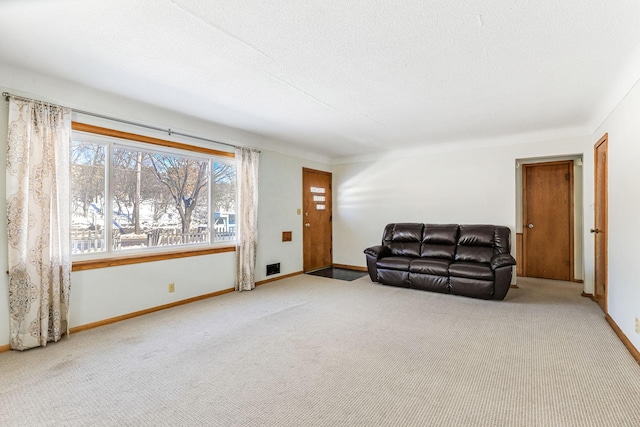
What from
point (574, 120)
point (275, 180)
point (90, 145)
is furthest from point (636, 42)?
point (90, 145)

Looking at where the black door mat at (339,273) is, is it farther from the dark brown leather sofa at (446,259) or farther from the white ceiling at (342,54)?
the white ceiling at (342,54)

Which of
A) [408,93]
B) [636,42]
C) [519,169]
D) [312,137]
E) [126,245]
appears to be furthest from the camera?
[519,169]

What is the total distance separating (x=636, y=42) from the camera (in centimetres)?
215

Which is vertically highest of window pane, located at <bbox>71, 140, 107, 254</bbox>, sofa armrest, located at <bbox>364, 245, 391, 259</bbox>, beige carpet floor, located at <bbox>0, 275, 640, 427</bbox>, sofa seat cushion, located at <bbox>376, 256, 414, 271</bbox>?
window pane, located at <bbox>71, 140, 107, 254</bbox>

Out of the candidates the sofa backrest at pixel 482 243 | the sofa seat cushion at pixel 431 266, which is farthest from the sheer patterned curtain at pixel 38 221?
the sofa backrest at pixel 482 243

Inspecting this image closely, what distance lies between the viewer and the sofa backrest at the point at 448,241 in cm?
461

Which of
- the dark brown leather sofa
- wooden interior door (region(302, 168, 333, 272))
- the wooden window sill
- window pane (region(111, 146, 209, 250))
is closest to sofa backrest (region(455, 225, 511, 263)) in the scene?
the dark brown leather sofa

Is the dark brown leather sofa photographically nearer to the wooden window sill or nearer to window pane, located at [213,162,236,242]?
window pane, located at [213,162,236,242]

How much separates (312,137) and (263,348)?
3.34 meters

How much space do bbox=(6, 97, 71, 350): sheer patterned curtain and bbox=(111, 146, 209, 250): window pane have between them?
56cm

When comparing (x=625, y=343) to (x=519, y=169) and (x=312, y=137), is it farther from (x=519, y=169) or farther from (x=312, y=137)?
Answer: (x=312, y=137)

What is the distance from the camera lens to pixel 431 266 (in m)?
4.45

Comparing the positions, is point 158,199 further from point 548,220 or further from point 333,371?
point 548,220

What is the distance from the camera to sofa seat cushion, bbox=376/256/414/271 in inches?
185
